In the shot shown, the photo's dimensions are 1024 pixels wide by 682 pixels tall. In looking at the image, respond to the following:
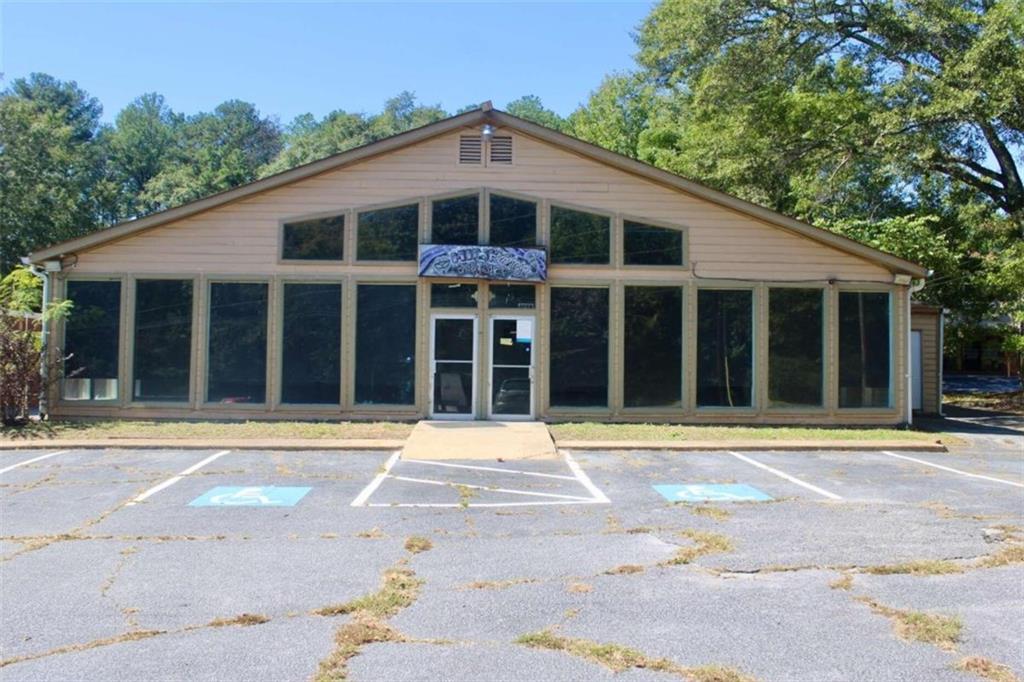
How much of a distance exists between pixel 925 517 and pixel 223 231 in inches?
487

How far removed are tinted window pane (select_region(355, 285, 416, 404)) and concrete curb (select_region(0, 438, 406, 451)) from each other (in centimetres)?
258

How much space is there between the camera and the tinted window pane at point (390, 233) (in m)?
14.4

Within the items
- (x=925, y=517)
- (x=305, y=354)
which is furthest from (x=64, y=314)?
(x=925, y=517)

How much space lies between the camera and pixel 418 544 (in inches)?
247

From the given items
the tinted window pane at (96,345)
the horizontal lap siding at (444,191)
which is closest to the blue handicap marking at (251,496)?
the horizontal lap siding at (444,191)

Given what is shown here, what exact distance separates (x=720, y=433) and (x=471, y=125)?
737cm

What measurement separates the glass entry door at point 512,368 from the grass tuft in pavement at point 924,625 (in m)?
9.89

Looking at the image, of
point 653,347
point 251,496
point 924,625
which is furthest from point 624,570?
point 653,347

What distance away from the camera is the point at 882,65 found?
25.4m

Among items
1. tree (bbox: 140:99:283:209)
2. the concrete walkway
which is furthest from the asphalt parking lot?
tree (bbox: 140:99:283:209)

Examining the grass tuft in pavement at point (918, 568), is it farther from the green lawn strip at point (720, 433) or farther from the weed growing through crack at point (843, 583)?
the green lawn strip at point (720, 433)

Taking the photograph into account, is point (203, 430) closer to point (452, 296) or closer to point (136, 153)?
point (452, 296)

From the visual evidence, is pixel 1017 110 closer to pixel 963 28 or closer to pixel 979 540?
pixel 963 28

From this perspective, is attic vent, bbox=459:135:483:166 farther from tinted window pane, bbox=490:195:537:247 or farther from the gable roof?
tinted window pane, bbox=490:195:537:247
